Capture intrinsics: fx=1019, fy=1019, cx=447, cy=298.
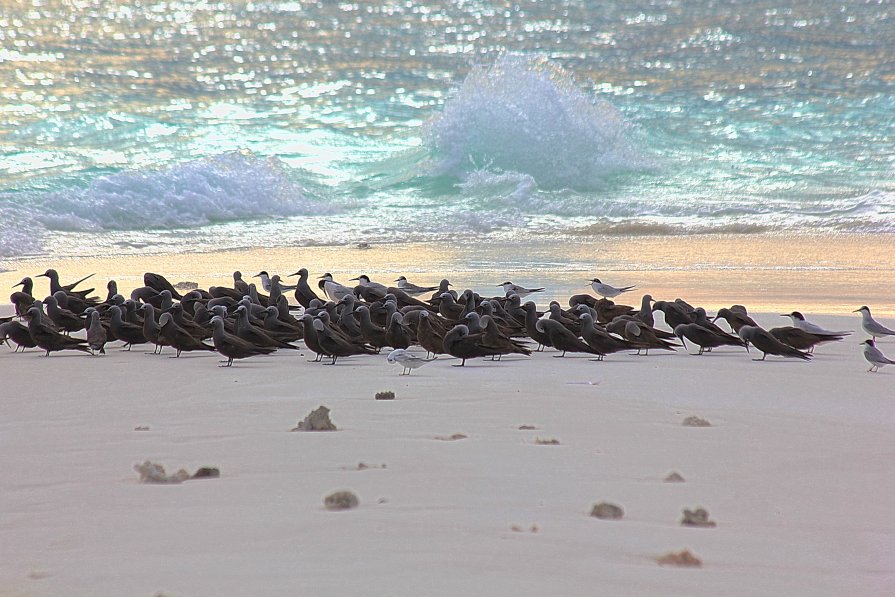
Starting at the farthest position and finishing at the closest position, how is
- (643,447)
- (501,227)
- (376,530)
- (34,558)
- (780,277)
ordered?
(501,227), (780,277), (643,447), (376,530), (34,558)

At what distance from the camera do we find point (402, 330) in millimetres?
8641

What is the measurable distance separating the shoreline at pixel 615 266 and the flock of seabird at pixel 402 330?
9.26ft

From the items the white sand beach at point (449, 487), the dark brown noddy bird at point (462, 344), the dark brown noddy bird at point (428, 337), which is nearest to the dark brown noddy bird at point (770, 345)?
the white sand beach at point (449, 487)

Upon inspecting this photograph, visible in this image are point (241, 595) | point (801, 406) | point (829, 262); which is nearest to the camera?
point (241, 595)

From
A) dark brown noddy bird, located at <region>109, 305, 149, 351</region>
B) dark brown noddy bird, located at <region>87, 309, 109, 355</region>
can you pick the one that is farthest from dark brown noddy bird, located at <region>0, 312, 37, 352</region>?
dark brown noddy bird, located at <region>109, 305, 149, 351</region>

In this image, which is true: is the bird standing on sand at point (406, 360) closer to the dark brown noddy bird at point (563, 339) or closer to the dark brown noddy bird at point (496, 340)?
the dark brown noddy bird at point (496, 340)

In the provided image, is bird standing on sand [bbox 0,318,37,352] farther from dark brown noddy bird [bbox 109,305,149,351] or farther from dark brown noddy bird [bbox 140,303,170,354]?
dark brown noddy bird [bbox 140,303,170,354]

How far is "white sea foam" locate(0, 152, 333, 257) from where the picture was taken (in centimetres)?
2384

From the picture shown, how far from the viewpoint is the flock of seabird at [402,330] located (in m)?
8.20

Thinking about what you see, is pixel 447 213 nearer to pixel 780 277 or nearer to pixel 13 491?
pixel 780 277

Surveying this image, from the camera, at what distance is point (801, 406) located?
595cm

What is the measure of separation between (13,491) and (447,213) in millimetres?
24010

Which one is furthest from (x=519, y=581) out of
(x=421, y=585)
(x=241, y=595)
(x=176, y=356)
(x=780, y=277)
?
(x=780, y=277)

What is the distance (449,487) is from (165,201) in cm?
2397
